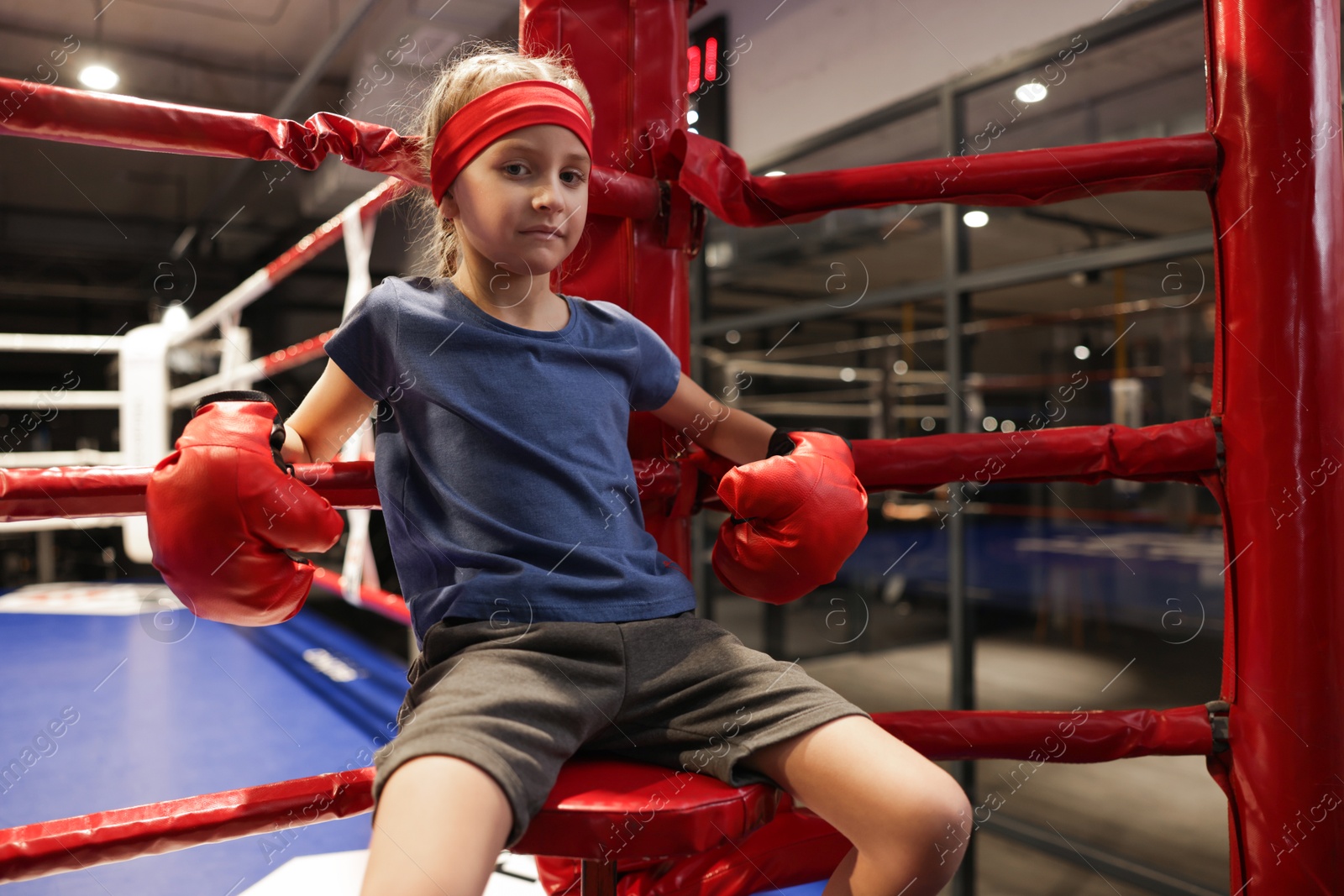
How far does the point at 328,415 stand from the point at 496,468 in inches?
6.8

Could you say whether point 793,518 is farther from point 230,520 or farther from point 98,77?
point 98,77

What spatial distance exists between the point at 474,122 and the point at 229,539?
1.41ft

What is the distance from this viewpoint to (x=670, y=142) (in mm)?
819

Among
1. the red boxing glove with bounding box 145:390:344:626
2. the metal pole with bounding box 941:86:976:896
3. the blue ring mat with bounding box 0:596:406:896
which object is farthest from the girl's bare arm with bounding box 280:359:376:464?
the metal pole with bounding box 941:86:976:896

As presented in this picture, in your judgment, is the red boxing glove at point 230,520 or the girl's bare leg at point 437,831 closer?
the girl's bare leg at point 437,831

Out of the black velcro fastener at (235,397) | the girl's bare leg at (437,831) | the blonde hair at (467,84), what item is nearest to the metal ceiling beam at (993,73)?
the blonde hair at (467,84)

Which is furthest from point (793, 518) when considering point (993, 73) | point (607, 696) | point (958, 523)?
point (993, 73)

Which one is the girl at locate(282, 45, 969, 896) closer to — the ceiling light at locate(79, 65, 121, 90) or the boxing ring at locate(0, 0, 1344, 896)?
the boxing ring at locate(0, 0, 1344, 896)

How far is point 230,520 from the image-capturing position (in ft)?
2.04

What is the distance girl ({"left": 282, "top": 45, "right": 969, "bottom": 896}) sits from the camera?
594mm

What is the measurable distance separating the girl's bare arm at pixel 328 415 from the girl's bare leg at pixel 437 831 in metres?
0.35

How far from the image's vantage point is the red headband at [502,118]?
76 cm

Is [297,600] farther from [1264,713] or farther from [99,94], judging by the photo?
[1264,713]

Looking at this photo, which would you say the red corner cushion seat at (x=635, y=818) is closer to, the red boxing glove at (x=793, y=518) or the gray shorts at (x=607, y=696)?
the gray shorts at (x=607, y=696)
